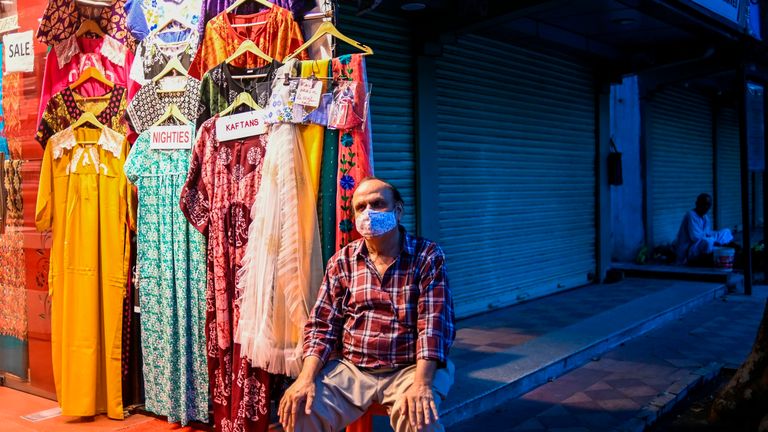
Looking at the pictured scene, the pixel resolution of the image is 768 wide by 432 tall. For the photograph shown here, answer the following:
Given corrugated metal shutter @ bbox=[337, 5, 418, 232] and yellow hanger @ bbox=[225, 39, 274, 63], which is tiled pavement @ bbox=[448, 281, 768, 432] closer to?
corrugated metal shutter @ bbox=[337, 5, 418, 232]

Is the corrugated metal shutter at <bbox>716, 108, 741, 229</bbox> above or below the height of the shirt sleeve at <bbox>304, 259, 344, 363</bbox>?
above

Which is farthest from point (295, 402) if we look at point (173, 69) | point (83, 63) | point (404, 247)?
point (83, 63)

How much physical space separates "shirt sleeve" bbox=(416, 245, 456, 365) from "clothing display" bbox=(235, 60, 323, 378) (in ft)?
2.24

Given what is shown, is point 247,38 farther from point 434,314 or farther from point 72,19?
point 434,314

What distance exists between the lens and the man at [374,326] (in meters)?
3.05

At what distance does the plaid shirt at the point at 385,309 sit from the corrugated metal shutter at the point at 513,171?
429cm

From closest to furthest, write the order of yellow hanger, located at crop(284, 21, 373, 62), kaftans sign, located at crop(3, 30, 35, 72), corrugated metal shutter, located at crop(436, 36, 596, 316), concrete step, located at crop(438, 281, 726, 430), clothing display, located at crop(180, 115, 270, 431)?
yellow hanger, located at crop(284, 21, 373, 62) → clothing display, located at crop(180, 115, 270, 431) → kaftans sign, located at crop(3, 30, 35, 72) → concrete step, located at crop(438, 281, 726, 430) → corrugated metal shutter, located at crop(436, 36, 596, 316)

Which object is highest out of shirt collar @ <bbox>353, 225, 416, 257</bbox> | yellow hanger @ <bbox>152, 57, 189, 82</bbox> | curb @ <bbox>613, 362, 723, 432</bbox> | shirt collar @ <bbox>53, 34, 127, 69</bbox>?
shirt collar @ <bbox>53, 34, 127, 69</bbox>

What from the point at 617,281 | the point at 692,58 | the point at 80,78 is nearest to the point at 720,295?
the point at 617,281

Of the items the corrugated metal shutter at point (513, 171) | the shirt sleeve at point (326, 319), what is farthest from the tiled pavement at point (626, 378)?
the shirt sleeve at point (326, 319)

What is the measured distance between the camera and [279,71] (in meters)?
3.62

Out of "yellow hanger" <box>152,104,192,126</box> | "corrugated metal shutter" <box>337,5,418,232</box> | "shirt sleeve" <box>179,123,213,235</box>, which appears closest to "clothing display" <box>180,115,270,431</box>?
"shirt sleeve" <box>179,123,213,235</box>

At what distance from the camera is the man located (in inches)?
120

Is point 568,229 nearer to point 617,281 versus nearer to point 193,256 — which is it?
point 617,281
